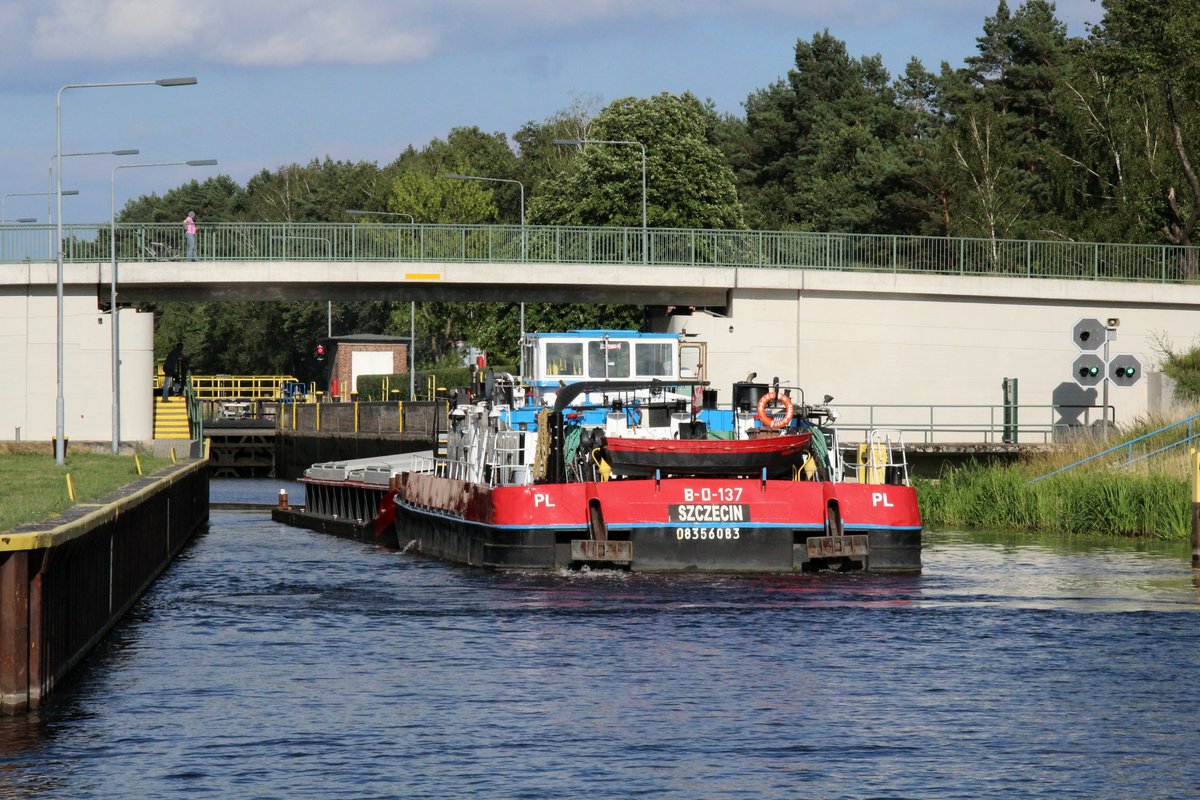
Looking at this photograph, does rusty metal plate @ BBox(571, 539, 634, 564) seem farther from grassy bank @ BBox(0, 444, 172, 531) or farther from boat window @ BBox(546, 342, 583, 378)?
boat window @ BBox(546, 342, 583, 378)

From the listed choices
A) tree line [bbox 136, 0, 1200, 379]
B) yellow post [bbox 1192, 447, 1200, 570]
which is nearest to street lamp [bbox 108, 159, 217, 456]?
tree line [bbox 136, 0, 1200, 379]

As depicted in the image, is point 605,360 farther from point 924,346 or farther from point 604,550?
point 924,346

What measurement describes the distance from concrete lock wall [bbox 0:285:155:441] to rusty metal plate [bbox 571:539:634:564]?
31.4 m

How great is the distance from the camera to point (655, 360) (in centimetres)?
3419

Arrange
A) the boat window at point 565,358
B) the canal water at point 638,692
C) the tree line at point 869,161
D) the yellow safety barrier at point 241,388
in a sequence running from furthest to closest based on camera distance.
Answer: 1. the yellow safety barrier at point 241,388
2. the tree line at point 869,161
3. the boat window at point 565,358
4. the canal water at point 638,692

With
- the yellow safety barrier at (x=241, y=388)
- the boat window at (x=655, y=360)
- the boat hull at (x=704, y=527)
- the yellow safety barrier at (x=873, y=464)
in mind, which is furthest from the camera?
the yellow safety barrier at (x=241, y=388)

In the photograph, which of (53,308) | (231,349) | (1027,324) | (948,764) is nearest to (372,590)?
(948,764)

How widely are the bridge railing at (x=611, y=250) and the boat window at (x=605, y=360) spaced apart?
2353 cm

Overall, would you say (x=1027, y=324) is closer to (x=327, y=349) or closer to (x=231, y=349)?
(x=327, y=349)

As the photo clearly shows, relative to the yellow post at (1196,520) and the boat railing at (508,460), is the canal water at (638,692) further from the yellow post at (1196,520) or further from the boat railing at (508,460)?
the boat railing at (508,460)

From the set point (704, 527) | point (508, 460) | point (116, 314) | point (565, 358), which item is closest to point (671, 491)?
point (704, 527)

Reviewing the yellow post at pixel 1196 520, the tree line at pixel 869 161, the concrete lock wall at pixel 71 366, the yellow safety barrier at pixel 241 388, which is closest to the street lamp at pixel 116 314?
the concrete lock wall at pixel 71 366

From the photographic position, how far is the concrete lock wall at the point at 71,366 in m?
55.3

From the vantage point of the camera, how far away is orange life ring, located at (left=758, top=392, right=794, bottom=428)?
30000mm
